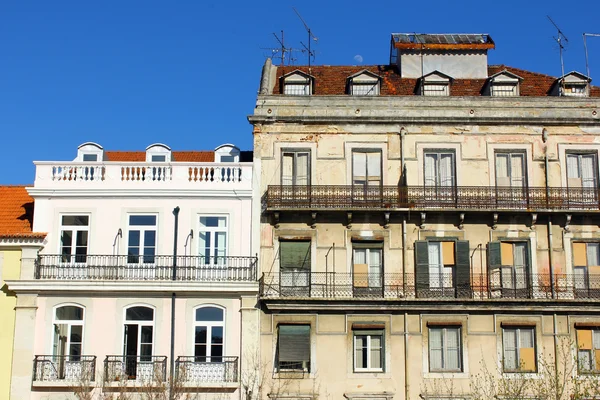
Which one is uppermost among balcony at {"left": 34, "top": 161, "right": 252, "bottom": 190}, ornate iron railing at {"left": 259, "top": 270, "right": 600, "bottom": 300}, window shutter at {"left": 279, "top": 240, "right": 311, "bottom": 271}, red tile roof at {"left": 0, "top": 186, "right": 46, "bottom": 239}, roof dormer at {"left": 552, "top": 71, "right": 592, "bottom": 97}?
roof dormer at {"left": 552, "top": 71, "right": 592, "bottom": 97}

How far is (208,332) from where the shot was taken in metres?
30.5

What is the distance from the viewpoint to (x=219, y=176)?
32.0 m

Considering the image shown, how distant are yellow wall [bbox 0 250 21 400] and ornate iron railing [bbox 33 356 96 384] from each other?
1.04 metres

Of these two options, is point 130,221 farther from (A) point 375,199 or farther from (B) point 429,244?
(B) point 429,244

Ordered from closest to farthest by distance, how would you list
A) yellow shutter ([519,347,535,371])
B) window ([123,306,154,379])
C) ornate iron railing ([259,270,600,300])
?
window ([123,306,154,379]), yellow shutter ([519,347,535,371]), ornate iron railing ([259,270,600,300])

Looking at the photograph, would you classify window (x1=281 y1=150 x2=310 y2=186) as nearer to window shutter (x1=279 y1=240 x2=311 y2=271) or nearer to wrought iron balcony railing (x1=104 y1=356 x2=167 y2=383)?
window shutter (x1=279 y1=240 x2=311 y2=271)

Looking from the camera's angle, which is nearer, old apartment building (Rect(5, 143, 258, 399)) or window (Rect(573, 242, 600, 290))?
old apartment building (Rect(5, 143, 258, 399))

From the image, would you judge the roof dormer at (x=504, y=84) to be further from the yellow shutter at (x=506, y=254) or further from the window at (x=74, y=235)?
the window at (x=74, y=235)

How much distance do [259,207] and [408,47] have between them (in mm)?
10913

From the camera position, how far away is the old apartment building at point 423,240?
1197 inches

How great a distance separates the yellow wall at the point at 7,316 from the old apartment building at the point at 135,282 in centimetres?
18

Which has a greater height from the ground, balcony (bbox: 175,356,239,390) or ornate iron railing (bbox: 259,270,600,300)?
ornate iron railing (bbox: 259,270,600,300)

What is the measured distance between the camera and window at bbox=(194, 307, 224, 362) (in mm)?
30266

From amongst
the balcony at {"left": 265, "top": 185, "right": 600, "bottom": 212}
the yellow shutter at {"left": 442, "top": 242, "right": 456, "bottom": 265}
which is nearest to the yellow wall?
the balcony at {"left": 265, "top": 185, "right": 600, "bottom": 212}
